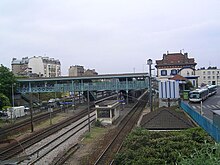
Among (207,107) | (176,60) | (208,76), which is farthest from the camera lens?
(208,76)

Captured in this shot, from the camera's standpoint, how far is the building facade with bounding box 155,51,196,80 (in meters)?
68.1

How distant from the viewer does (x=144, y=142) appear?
39.6ft

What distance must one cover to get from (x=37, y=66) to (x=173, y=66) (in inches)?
1768

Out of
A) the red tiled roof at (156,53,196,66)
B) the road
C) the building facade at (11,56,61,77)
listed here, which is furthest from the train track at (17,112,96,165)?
the building facade at (11,56,61,77)

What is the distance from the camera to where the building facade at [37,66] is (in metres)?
87.4

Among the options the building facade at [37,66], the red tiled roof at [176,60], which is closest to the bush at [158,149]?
the red tiled roof at [176,60]

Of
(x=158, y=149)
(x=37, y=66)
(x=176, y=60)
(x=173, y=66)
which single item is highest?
(x=37, y=66)

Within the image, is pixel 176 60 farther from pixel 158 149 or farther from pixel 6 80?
pixel 158 149

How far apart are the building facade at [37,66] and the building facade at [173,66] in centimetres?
3657

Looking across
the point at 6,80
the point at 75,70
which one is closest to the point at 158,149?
the point at 6,80

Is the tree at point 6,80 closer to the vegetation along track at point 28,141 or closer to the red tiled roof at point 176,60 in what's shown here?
the vegetation along track at point 28,141

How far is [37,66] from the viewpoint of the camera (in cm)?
8812

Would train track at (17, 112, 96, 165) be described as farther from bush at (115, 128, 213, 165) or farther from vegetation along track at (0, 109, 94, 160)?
bush at (115, 128, 213, 165)

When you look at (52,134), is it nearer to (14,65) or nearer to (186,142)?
(186,142)
